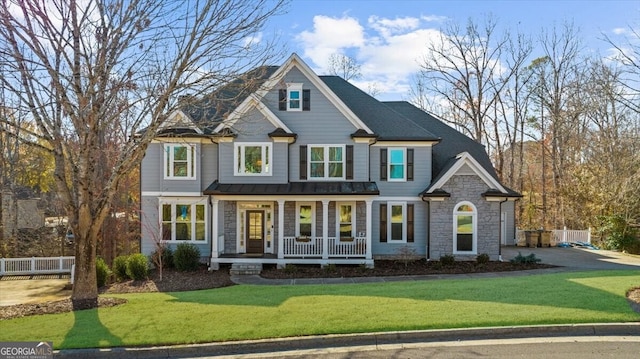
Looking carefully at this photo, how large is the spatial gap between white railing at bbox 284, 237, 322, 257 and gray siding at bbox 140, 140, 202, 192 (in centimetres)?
467

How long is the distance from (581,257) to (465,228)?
6.34m

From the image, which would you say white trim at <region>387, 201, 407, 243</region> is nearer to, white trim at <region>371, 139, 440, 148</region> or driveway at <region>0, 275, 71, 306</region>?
white trim at <region>371, 139, 440, 148</region>

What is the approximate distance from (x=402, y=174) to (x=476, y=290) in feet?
28.2

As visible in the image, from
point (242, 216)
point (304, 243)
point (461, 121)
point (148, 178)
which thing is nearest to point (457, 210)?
point (304, 243)

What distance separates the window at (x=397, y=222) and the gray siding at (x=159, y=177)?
8319mm

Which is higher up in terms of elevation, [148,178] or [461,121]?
[461,121]

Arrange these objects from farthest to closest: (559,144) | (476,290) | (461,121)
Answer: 1. (461,121)
2. (559,144)
3. (476,290)

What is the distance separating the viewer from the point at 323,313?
335 inches

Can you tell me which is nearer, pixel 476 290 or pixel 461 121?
pixel 476 290

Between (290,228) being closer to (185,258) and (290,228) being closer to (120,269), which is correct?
(185,258)

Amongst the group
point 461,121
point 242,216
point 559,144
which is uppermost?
point 461,121

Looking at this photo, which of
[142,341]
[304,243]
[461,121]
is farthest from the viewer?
[461,121]

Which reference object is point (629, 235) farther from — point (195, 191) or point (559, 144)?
point (195, 191)

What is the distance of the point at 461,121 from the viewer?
3375 centimetres
